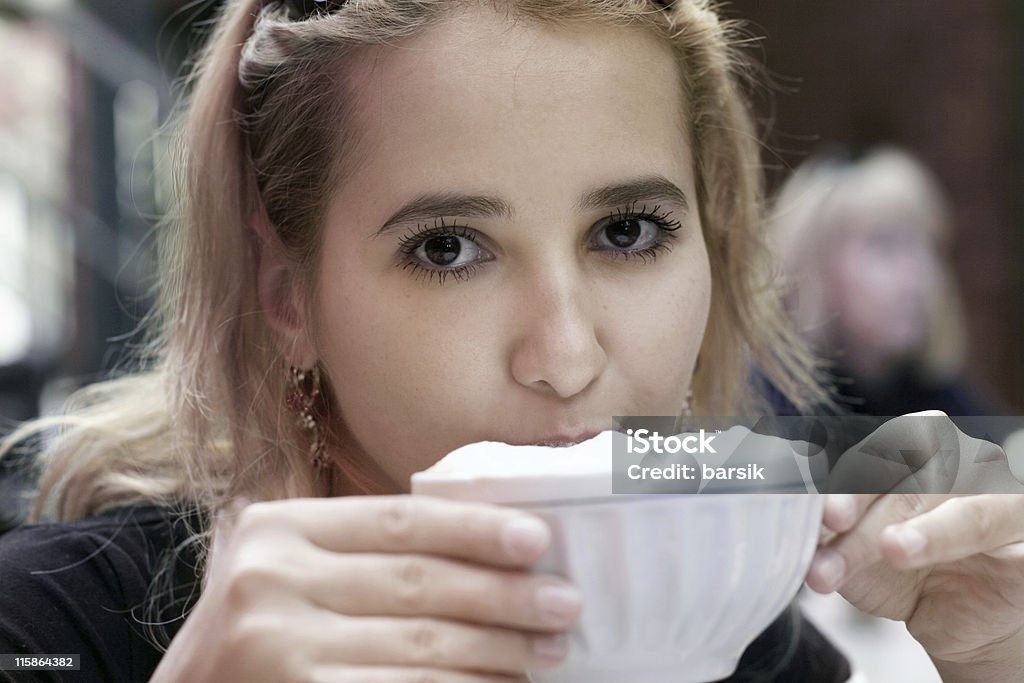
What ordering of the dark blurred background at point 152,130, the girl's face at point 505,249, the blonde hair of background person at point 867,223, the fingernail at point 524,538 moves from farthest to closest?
the dark blurred background at point 152,130 < the blonde hair of background person at point 867,223 < the girl's face at point 505,249 < the fingernail at point 524,538

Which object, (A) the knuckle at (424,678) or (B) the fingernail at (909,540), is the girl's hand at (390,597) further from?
(B) the fingernail at (909,540)

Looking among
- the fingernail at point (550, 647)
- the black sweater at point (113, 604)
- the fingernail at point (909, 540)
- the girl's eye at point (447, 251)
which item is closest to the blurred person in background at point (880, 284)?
the black sweater at point (113, 604)

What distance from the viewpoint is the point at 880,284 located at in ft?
8.11

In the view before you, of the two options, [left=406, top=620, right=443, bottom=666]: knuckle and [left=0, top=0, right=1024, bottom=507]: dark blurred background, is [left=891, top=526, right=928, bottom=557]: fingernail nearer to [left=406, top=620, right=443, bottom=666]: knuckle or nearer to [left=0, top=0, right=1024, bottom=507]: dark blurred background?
[left=406, top=620, right=443, bottom=666]: knuckle

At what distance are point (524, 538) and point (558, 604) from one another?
0.11 ft

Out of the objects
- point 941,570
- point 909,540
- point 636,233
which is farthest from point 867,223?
point 909,540

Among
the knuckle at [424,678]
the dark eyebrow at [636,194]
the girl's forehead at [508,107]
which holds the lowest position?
the knuckle at [424,678]

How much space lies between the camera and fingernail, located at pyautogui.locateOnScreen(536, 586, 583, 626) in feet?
1.35

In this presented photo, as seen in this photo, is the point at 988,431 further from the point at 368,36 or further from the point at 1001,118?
the point at 1001,118

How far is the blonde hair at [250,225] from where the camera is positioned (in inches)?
32.6

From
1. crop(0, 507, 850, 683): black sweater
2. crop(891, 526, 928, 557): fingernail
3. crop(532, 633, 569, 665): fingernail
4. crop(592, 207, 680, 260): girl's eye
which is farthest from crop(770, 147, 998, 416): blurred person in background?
crop(532, 633, 569, 665): fingernail

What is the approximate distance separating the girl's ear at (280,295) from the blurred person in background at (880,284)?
4.89ft

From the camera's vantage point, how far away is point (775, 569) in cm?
44

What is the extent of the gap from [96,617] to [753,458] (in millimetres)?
599
